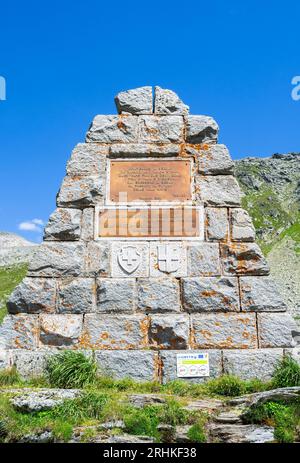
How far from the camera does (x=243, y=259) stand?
8.92 m

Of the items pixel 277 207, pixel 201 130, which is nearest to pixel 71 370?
pixel 201 130

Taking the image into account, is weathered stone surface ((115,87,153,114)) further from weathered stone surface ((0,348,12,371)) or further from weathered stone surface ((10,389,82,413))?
weathered stone surface ((10,389,82,413))

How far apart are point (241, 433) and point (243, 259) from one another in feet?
12.3

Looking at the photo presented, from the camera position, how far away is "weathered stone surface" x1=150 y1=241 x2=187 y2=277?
886 centimetres

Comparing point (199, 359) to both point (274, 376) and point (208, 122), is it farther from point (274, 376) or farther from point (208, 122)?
point (208, 122)

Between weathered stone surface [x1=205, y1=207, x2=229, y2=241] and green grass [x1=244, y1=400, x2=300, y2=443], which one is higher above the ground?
weathered stone surface [x1=205, y1=207, x2=229, y2=241]

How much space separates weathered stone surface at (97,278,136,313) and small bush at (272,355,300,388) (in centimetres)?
250

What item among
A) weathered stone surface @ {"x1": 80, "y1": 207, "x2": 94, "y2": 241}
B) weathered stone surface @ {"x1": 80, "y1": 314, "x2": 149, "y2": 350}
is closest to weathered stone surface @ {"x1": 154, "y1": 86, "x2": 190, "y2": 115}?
weathered stone surface @ {"x1": 80, "y1": 207, "x2": 94, "y2": 241}

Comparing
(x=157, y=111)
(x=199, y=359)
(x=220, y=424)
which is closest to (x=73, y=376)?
(x=199, y=359)

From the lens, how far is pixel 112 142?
31.8ft

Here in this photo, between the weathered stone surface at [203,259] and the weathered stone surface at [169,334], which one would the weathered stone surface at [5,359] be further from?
the weathered stone surface at [203,259]

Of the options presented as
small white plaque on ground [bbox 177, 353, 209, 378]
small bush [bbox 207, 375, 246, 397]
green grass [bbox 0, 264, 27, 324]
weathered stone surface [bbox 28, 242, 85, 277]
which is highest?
green grass [bbox 0, 264, 27, 324]

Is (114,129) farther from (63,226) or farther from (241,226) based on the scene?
(241,226)

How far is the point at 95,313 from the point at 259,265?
286 centimetres
